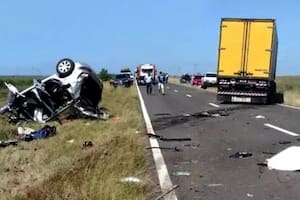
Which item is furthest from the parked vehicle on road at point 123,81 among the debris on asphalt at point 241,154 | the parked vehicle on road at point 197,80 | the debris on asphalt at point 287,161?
the debris on asphalt at point 287,161

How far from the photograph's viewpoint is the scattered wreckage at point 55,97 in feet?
63.6

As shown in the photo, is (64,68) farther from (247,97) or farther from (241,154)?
(247,97)

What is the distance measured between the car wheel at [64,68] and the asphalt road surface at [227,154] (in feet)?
10.7

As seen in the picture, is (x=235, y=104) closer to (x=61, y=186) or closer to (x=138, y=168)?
(x=138, y=168)

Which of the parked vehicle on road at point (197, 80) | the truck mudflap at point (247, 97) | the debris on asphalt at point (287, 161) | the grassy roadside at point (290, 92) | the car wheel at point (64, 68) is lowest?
the parked vehicle on road at point (197, 80)

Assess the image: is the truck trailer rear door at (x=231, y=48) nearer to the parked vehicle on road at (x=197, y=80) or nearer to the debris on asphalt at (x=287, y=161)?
the debris on asphalt at (x=287, y=161)

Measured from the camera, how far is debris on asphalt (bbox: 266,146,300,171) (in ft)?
31.7

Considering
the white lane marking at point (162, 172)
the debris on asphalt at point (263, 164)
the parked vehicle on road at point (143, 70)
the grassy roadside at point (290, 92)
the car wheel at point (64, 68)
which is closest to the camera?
the white lane marking at point (162, 172)

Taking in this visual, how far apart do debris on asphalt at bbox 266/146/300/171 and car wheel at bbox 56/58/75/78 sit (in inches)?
423

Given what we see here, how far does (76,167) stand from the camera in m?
9.19

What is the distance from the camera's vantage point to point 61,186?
7691 mm

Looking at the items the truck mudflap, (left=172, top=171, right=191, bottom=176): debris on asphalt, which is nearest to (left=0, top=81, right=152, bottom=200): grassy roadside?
(left=172, top=171, right=191, bottom=176): debris on asphalt

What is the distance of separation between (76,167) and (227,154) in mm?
3628

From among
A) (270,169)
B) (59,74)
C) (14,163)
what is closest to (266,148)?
(270,169)
